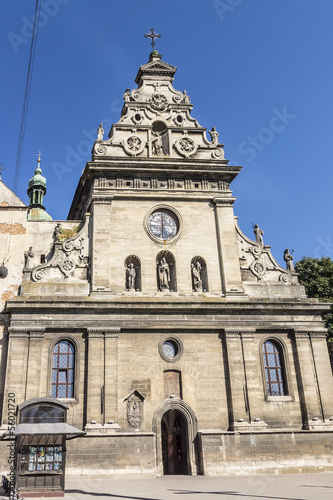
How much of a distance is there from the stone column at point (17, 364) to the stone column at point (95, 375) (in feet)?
9.68

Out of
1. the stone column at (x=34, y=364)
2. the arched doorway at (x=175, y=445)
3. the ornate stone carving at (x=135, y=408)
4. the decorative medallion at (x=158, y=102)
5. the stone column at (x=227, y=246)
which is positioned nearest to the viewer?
the stone column at (x=34, y=364)

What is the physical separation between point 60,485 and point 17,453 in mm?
1844

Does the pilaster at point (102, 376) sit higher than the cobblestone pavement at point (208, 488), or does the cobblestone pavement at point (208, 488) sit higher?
the pilaster at point (102, 376)

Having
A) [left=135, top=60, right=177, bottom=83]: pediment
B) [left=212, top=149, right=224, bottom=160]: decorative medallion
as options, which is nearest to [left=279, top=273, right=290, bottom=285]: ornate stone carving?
[left=212, top=149, right=224, bottom=160]: decorative medallion

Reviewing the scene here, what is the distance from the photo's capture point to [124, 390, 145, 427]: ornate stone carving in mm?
22859

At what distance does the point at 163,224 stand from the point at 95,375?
9.10 meters

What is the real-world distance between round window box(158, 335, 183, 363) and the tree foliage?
48.5ft

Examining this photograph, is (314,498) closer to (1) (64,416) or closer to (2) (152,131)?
(1) (64,416)

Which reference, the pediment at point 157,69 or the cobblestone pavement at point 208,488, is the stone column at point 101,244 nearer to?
the cobblestone pavement at point 208,488

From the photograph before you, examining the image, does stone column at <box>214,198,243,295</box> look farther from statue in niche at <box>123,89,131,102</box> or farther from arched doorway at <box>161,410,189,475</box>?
statue in niche at <box>123,89,131,102</box>

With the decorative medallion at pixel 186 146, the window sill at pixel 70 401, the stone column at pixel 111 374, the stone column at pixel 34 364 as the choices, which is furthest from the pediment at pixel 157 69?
the window sill at pixel 70 401

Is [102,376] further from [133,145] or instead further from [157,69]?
[157,69]

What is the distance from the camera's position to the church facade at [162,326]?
2275 centimetres

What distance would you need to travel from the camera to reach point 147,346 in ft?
79.8
